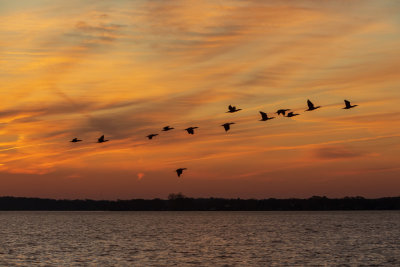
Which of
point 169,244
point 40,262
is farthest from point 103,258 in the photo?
point 169,244

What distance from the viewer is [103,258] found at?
82312 mm

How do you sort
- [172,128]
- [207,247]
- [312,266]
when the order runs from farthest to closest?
[207,247]
[312,266]
[172,128]

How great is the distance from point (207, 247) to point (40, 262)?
30252 mm

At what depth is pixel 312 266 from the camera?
73438 mm

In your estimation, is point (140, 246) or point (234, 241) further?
point (234, 241)

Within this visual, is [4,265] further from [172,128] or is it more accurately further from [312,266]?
[312,266]

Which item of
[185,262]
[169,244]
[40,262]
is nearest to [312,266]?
[185,262]

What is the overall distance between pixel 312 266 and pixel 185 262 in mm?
14671

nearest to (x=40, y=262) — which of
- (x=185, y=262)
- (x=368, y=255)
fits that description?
(x=185, y=262)

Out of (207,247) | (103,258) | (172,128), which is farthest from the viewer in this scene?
(207,247)

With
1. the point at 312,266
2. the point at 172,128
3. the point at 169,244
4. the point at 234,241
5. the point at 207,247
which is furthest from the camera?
the point at 234,241

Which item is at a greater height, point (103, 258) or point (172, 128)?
point (172, 128)

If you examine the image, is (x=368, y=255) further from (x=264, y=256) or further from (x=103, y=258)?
(x=103, y=258)

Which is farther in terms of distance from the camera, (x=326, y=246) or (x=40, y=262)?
(x=326, y=246)
